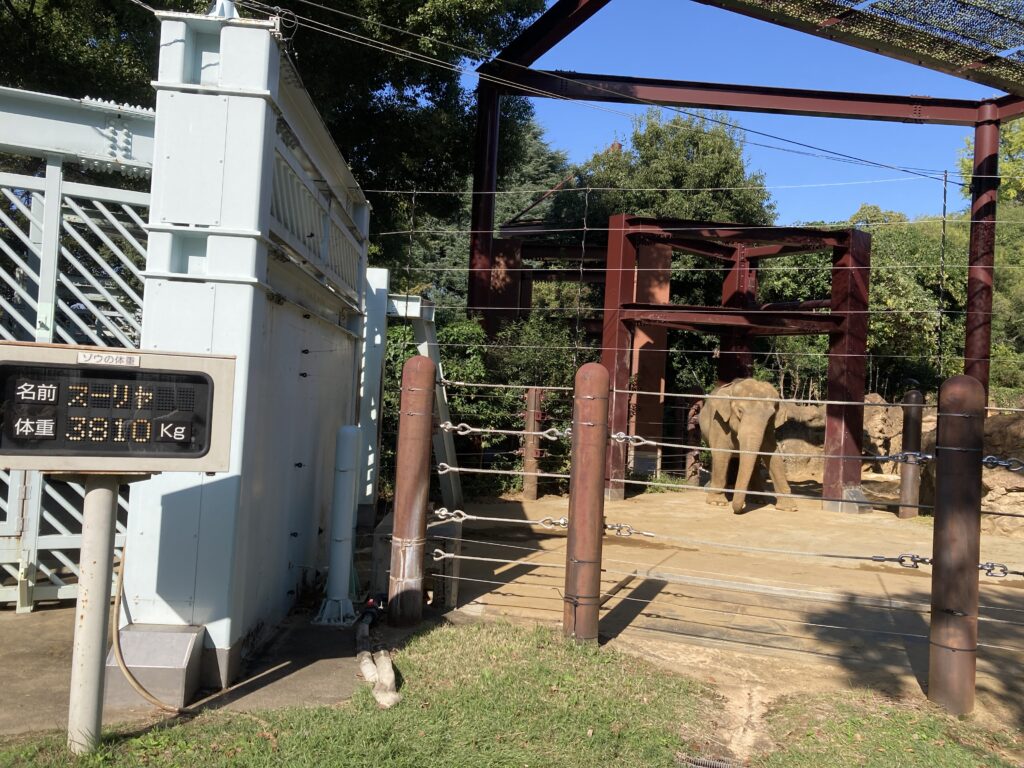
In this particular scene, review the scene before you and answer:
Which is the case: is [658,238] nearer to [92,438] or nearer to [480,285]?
[480,285]

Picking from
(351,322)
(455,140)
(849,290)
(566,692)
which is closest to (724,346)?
(849,290)

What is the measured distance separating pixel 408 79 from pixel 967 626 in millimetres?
11874

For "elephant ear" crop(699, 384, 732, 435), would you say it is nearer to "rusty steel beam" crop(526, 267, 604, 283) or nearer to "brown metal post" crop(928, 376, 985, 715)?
"rusty steel beam" crop(526, 267, 604, 283)

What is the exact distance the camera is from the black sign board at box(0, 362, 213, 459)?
3008 millimetres

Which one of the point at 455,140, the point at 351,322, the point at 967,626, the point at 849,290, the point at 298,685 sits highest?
the point at 455,140

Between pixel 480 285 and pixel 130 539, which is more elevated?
pixel 480 285

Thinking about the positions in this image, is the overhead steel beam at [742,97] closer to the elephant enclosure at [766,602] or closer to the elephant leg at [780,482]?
the elephant leg at [780,482]

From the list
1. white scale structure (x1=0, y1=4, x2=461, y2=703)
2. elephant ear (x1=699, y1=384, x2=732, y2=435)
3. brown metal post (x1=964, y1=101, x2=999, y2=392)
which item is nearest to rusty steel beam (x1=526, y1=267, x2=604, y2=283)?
elephant ear (x1=699, y1=384, x2=732, y2=435)

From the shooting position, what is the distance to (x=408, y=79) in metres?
13.7

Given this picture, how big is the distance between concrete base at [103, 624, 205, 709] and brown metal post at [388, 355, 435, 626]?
60.7 inches

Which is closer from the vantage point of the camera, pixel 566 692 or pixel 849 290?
pixel 566 692

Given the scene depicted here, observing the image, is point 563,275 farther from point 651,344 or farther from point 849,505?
point 849,505

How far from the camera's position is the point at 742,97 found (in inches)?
558

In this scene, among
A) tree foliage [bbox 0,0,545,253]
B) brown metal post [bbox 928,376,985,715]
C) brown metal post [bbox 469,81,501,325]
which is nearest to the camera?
brown metal post [bbox 928,376,985,715]
